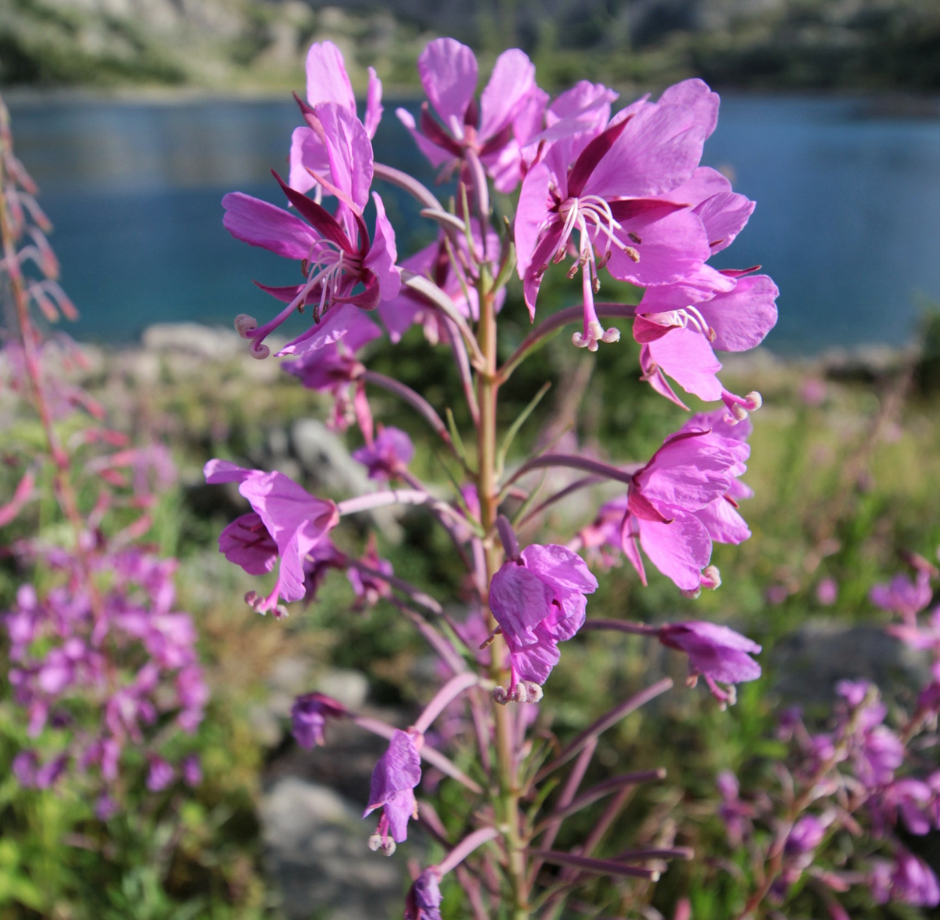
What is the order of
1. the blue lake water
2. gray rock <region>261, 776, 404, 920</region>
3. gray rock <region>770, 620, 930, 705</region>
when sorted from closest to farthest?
1. gray rock <region>261, 776, 404, 920</region>
2. gray rock <region>770, 620, 930, 705</region>
3. the blue lake water

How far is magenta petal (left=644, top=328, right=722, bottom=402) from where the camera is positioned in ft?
3.11

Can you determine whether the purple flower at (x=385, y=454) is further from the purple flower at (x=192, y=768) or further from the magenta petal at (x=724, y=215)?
the purple flower at (x=192, y=768)

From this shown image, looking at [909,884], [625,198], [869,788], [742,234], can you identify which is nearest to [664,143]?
[625,198]

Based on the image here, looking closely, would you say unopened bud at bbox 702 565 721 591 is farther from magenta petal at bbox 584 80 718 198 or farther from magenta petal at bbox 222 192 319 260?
magenta petal at bbox 222 192 319 260

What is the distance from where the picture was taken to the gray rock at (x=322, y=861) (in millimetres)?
2717

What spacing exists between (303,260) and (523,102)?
0.47 meters

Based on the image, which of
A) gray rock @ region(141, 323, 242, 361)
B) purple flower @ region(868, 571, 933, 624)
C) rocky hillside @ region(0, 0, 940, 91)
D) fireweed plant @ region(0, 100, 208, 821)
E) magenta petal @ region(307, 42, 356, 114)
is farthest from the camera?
rocky hillside @ region(0, 0, 940, 91)

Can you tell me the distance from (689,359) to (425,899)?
928 mm

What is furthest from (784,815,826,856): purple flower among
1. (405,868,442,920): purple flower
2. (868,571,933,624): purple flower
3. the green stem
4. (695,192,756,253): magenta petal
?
(695,192,756,253): magenta petal

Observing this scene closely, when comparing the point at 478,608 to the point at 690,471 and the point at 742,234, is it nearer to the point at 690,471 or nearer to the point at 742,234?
the point at 690,471

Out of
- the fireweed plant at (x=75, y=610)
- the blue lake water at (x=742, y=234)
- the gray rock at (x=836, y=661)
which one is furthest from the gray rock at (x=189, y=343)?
the gray rock at (x=836, y=661)

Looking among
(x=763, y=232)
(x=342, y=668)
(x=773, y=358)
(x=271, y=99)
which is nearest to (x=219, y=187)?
(x=763, y=232)

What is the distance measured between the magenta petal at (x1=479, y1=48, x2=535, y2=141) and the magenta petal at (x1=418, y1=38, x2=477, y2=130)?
0.04 meters

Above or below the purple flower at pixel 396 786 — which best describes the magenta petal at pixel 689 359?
above
